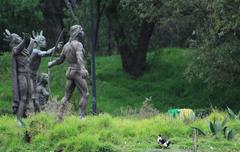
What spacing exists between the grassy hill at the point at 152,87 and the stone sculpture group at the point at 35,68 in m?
10.5

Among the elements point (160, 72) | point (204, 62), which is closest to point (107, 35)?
point (160, 72)

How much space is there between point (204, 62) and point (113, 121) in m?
12.9

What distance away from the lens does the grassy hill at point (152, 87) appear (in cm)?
3206

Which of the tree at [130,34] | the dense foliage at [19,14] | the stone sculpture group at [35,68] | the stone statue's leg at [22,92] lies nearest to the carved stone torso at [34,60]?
the stone sculpture group at [35,68]

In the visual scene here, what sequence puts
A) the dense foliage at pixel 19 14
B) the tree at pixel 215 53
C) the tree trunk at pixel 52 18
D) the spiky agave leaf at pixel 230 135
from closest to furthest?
the spiky agave leaf at pixel 230 135 < the tree at pixel 215 53 < the dense foliage at pixel 19 14 < the tree trunk at pixel 52 18

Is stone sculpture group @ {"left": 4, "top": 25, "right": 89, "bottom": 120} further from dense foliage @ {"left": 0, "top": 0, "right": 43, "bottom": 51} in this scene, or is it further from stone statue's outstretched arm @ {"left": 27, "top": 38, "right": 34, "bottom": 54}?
dense foliage @ {"left": 0, "top": 0, "right": 43, "bottom": 51}

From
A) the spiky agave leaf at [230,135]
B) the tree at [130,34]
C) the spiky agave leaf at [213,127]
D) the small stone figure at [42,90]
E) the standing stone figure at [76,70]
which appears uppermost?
the tree at [130,34]

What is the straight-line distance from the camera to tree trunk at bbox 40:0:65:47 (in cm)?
4131

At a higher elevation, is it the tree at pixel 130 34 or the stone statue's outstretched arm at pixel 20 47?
the tree at pixel 130 34

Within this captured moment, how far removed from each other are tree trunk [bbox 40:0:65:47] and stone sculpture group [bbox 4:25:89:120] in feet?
69.5

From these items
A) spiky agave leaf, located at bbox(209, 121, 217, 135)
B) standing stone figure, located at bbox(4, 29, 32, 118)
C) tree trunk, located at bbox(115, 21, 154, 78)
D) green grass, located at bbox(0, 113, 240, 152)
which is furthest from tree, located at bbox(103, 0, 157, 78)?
spiky agave leaf, located at bbox(209, 121, 217, 135)

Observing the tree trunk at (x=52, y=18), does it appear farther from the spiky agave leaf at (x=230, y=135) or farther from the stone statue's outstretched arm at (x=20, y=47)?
the spiky agave leaf at (x=230, y=135)

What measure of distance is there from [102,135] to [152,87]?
2158cm

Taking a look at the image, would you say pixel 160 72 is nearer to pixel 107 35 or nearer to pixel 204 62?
pixel 107 35
